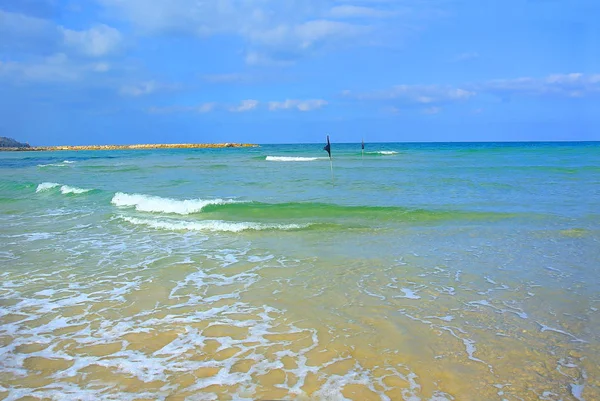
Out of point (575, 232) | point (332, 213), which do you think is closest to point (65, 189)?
point (332, 213)

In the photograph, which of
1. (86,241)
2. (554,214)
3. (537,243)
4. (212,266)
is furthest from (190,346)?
(554,214)

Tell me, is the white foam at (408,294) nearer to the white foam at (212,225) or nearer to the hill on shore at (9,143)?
the white foam at (212,225)

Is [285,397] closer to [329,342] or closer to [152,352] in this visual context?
[329,342]

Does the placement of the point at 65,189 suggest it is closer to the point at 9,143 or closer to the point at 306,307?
the point at 306,307

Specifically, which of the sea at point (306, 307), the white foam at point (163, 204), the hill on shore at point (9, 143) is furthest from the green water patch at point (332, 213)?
the hill on shore at point (9, 143)

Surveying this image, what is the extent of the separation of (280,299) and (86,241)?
584 centimetres

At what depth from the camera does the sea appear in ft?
12.4

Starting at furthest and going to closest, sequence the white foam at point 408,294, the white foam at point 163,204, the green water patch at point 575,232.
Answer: the white foam at point 163,204 → the green water patch at point 575,232 → the white foam at point 408,294

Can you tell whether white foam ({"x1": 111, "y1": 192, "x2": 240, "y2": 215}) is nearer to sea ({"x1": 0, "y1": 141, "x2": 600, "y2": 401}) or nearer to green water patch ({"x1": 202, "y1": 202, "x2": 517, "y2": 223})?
green water patch ({"x1": 202, "y1": 202, "x2": 517, "y2": 223})

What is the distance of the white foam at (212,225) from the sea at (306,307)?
0.22ft

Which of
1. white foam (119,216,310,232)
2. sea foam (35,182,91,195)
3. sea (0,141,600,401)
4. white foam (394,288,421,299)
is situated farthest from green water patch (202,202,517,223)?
sea foam (35,182,91,195)

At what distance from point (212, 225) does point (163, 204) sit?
14.3ft

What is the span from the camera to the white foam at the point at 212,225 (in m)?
10.8

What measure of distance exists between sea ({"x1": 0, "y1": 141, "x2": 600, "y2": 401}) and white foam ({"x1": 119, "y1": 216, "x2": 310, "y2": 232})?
0.07 m
